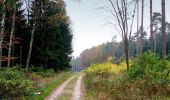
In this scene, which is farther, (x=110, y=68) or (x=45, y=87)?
(x=110, y=68)

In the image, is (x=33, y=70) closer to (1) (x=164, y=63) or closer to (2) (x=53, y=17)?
(2) (x=53, y=17)

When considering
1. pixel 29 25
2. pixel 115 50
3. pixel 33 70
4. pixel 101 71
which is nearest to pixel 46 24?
pixel 29 25

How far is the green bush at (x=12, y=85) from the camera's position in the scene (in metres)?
16.0

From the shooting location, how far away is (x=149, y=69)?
2123 cm

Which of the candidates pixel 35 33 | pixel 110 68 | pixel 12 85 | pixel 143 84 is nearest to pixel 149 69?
pixel 143 84

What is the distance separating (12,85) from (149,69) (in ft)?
28.4

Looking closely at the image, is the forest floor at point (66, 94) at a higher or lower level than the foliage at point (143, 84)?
lower

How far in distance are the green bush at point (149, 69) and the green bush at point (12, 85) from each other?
6.40 m

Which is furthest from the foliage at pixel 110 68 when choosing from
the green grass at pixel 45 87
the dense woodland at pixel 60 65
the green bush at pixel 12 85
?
the green bush at pixel 12 85

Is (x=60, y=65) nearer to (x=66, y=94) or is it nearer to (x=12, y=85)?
(x=66, y=94)

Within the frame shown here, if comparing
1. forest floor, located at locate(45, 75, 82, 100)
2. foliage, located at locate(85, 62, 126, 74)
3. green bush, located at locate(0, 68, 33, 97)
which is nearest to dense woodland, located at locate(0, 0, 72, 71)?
foliage, located at locate(85, 62, 126, 74)

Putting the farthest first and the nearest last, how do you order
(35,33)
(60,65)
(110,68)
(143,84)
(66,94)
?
(60,65) → (35,33) → (110,68) → (66,94) → (143,84)

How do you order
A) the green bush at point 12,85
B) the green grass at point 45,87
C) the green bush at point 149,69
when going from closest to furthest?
the green bush at point 12,85 < the green grass at point 45,87 < the green bush at point 149,69

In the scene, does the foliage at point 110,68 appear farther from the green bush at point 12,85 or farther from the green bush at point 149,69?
the green bush at point 12,85
